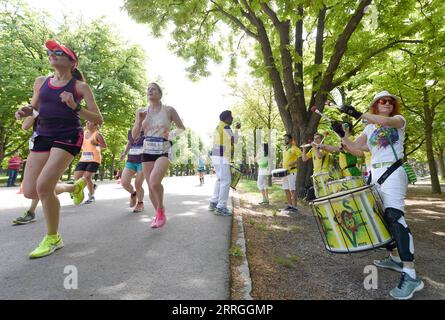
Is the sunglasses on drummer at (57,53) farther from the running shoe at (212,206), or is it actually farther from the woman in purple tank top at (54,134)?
the running shoe at (212,206)

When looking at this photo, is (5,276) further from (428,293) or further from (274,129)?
(274,129)

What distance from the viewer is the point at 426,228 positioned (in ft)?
23.5

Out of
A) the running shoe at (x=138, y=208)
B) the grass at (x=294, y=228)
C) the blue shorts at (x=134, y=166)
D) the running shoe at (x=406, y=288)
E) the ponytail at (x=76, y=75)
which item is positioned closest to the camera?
the running shoe at (x=406, y=288)

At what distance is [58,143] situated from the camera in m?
3.61

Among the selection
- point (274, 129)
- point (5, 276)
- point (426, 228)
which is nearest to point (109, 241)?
point (5, 276)

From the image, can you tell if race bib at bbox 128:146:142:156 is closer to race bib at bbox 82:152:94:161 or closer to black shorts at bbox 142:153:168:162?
race bib at bbox 82:152:94:161

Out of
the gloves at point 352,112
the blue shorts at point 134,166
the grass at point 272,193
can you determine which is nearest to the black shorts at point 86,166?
the blue shorts at point 134,166

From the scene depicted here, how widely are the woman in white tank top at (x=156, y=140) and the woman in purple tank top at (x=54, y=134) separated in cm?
140

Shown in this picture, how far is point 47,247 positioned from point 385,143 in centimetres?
397

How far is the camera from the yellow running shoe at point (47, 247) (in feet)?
11.4

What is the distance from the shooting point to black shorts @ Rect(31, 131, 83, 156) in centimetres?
362

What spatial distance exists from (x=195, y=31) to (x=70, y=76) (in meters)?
9.68

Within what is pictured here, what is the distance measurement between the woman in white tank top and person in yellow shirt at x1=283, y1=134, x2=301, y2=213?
164 inches

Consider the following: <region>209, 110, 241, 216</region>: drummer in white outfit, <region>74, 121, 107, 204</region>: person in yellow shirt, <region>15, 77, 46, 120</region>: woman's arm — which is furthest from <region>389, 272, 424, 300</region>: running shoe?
<region>74, 121, 107, 204</region>: person in yellow shirt
